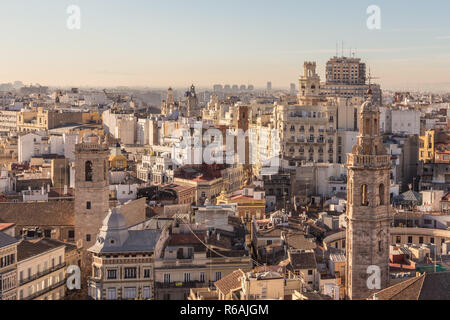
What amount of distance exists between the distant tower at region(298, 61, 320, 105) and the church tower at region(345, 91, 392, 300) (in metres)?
27.9

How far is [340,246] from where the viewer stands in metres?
19.7

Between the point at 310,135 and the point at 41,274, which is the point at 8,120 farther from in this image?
the point at 41,274

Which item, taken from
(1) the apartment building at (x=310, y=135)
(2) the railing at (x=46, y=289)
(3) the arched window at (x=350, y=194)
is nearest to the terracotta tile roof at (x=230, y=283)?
(3) the arched window at (x=350, y=194)

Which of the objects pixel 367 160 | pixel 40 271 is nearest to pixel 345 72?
pixel 40 271

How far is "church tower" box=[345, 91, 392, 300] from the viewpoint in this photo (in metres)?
12.6

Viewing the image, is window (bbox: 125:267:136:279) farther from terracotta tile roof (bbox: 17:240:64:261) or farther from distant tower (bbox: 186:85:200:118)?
distant tower (bbox: 186:85:200:118)

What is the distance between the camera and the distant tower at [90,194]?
58.9 feet

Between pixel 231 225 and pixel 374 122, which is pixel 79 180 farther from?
pixel 374 122

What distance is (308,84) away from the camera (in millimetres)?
41250

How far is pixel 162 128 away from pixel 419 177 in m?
21.2

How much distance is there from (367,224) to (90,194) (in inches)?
308

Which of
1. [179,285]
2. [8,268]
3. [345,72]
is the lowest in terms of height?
[179,285]

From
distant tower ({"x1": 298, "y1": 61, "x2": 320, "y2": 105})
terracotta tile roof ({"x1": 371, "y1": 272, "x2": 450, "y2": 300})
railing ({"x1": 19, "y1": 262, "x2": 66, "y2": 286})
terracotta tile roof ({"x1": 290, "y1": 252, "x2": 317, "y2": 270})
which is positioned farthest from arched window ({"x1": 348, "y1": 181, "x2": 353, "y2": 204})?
distant tower ({"x1": 298, "y1": 61, "x2": 320, "y2": 105})

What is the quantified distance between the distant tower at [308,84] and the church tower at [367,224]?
2793cm
